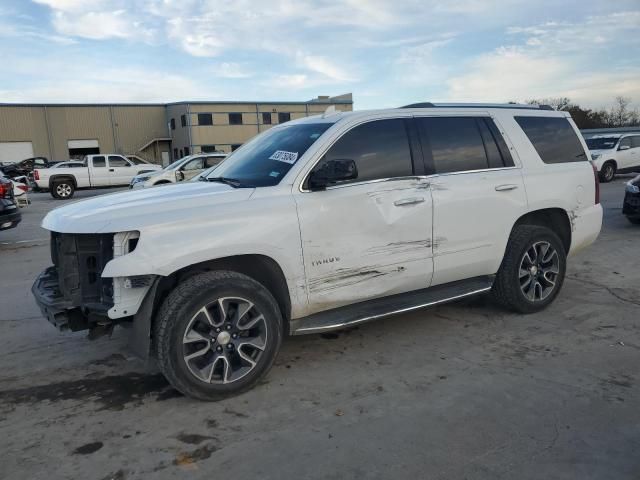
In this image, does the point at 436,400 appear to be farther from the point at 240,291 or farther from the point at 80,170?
the point at 80,170

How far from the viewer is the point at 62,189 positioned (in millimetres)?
23438

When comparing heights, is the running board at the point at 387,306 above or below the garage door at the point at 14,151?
below

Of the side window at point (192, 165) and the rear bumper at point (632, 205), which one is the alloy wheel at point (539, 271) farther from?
the side window at point (192, 165)

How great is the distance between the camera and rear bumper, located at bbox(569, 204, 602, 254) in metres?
5.35

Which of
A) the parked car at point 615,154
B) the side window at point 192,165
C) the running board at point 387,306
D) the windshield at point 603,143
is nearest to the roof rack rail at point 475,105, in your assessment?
the running board at point 387,306

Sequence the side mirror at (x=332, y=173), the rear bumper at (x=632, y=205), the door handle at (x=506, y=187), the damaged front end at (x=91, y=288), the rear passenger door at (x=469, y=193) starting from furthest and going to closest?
the rear bumper at (x=632, y=205)
the door handle at (x=506, y=187)
the rear passenger door at (x=469, y=193)
the side mirror at (x=332, y=173)
the damaged front end at (x=91, y=288)

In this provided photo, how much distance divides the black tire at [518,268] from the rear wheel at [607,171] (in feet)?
54.5

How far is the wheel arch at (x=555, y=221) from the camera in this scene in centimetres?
522

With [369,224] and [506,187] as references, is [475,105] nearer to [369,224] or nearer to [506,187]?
[506,187]

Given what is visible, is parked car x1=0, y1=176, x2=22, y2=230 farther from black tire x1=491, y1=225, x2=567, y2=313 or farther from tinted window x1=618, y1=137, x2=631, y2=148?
tinted window x1=618, y1=137, x2=631, y2=148

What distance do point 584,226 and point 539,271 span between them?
78 centimetres

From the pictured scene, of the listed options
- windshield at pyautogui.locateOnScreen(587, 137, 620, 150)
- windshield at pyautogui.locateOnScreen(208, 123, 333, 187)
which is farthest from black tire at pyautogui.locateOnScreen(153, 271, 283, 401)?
windshield at pyautogui.locateOnScreen(587, 137, 620, 150)

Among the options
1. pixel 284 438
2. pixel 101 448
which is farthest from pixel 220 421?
pixel 101 448

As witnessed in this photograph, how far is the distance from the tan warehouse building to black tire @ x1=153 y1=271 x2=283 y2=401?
156ft
